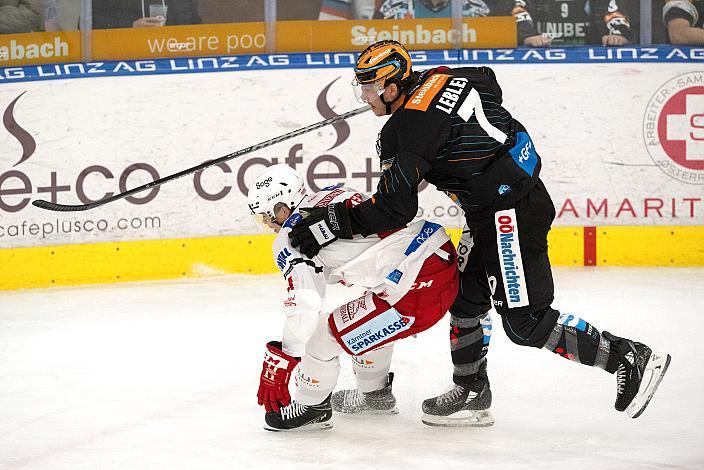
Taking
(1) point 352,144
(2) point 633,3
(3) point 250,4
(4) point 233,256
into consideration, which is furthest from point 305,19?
(2) point 633,3

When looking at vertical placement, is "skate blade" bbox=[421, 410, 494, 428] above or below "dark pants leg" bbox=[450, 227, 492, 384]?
below

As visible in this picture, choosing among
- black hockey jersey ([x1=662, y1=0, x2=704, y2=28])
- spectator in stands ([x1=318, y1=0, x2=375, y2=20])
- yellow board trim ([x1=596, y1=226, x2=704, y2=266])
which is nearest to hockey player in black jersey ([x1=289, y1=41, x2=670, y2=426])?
yellow board trim ([x1=596, y1=226, x2=704, y2=266])

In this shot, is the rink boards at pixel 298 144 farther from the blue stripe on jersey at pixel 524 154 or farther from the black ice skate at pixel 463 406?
the blue stripe on jersey at pixel 524 154

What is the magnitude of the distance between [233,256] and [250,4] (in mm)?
1657

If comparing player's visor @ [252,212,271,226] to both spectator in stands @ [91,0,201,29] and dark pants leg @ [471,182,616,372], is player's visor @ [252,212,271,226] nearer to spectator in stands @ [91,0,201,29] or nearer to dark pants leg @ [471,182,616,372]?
dark pants leg @ [471,182,616,372]

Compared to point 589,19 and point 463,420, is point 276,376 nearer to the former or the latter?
point 463,420

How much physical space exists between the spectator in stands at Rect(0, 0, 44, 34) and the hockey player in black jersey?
3963 mm

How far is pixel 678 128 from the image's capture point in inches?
259

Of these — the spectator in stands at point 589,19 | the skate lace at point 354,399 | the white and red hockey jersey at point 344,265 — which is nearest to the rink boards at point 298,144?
the spectator in stands at point 589,19

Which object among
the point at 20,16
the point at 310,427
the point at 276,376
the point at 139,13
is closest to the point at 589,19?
the point at 139,13

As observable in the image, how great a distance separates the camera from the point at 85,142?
6.44 m

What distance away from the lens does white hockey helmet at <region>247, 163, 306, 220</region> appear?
3264mm

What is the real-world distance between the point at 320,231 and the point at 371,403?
0.76m

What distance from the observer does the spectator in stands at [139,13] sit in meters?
6.57
